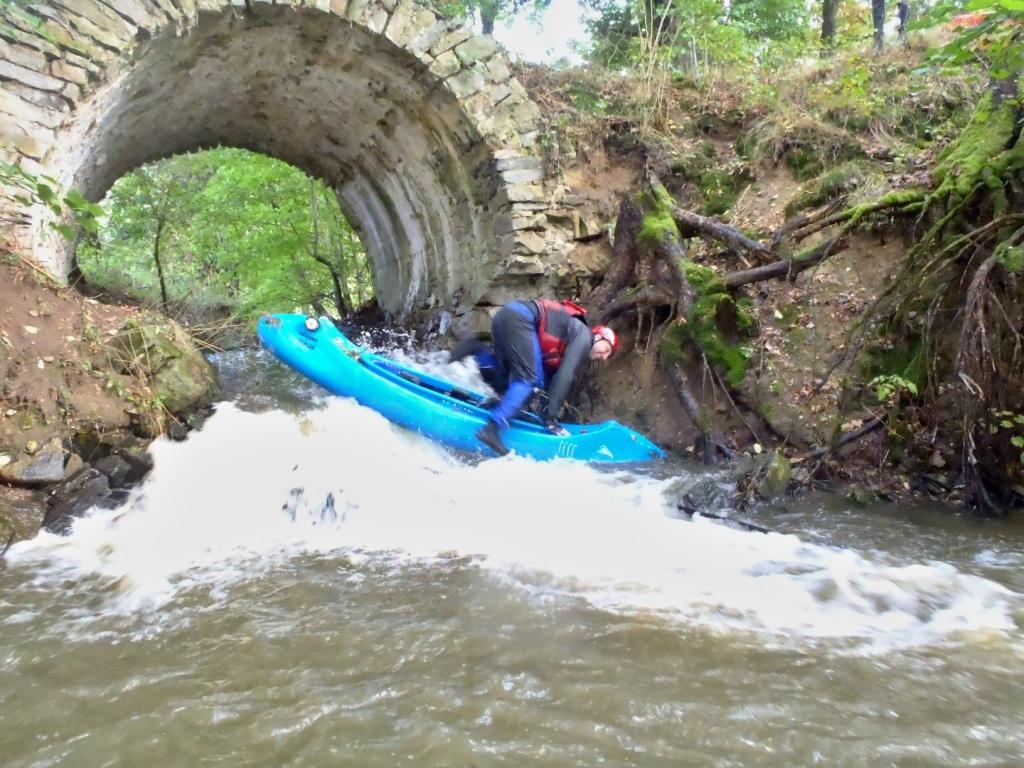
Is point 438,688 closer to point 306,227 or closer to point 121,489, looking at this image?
point 121,489

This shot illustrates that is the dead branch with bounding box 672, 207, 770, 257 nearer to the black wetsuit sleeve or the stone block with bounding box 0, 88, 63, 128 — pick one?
the black wetsuit sleeve

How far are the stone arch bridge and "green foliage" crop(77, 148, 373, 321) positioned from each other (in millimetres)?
2672

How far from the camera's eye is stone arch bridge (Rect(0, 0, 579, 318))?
4719 mm

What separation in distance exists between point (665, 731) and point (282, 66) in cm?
672

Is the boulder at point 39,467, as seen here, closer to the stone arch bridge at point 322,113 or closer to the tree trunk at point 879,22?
the stone arch bridge at point 322,113

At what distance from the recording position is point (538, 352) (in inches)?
201

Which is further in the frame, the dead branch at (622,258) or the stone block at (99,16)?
the dead branch at (622,258)

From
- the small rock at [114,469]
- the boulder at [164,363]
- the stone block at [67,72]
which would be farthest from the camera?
the stone block at [67,72]

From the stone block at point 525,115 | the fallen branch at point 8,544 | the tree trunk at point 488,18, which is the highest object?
the tree trunk at point 488,18

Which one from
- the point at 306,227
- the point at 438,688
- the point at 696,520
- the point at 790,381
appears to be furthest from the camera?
the point at 306,227

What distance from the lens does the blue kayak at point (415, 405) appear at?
195 inches

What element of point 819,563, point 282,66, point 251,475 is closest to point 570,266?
point 282,66

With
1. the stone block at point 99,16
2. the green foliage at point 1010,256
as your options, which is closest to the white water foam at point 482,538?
the green foliage at point 1010,256

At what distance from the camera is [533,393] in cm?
514
